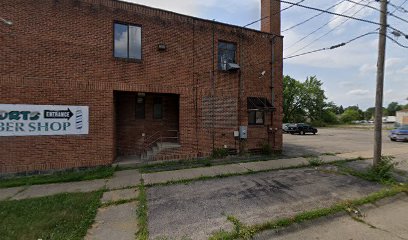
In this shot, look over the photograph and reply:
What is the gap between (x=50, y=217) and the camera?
4.71 meters

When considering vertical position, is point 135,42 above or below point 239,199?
above

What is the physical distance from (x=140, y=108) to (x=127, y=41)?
3.41 meters

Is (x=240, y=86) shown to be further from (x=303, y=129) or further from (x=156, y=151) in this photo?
(x=303, y=129)

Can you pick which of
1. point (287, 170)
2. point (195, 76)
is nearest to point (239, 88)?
point (195, 76)

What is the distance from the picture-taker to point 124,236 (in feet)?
13.5

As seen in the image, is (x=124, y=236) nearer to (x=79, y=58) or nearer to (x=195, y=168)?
(x=195, y=168)

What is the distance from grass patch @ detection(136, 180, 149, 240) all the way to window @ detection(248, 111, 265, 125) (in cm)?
738

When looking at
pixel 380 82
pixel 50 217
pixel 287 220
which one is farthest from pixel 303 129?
pixel 50 217

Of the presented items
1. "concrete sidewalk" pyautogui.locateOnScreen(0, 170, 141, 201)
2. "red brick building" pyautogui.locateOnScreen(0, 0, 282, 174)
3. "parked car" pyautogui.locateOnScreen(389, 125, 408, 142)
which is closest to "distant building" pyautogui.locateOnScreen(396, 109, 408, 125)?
"parked car" pyautogui.locateOnScreen(389, 125, 408, 142)

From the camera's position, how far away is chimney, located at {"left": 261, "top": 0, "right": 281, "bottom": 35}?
12828 mm

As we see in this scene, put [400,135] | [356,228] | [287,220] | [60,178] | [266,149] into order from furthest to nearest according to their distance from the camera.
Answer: [400,135] < [266,149] < [60,178] < [287,220] < [356,228]

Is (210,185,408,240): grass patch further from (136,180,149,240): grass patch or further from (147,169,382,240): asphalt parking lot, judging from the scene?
(136,180,149,240): grass patch

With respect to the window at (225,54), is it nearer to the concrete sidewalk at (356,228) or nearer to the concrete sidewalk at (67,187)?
the concrete sidewalk at (67,187)

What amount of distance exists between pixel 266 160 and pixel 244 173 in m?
2.69
